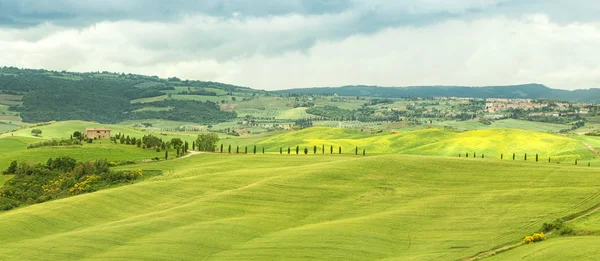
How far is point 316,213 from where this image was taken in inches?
3812

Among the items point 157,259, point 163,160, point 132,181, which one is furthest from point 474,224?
point 163,160

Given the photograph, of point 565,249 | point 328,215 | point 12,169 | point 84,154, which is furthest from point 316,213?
point 84,154

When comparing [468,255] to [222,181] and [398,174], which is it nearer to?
[398,174]

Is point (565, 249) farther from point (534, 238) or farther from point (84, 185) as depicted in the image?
point (84, 185)

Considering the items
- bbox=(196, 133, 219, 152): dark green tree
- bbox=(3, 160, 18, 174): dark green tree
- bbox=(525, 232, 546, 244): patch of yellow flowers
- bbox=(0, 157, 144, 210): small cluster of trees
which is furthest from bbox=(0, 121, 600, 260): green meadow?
bbox=(196, 133, 219, 152): dark green tree

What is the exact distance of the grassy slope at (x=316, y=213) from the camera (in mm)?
77875

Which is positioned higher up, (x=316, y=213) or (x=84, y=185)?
(x=316, y=213)

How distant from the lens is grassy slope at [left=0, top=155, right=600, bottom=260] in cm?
7788

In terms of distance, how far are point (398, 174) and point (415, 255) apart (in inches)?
1766

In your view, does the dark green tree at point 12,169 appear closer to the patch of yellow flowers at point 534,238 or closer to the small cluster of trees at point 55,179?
the small cluster of trees at point 55,179

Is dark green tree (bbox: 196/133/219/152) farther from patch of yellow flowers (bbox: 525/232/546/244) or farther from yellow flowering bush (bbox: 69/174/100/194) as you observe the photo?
patch of yellow flowers (bbox: 525/232/546/244)

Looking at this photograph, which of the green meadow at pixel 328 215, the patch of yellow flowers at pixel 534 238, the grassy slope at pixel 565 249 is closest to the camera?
the grassy slope at pixel 565 249

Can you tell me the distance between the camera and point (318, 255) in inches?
2921

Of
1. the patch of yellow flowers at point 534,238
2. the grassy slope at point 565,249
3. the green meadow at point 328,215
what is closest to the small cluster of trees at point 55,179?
the green meadow at point 328,215
